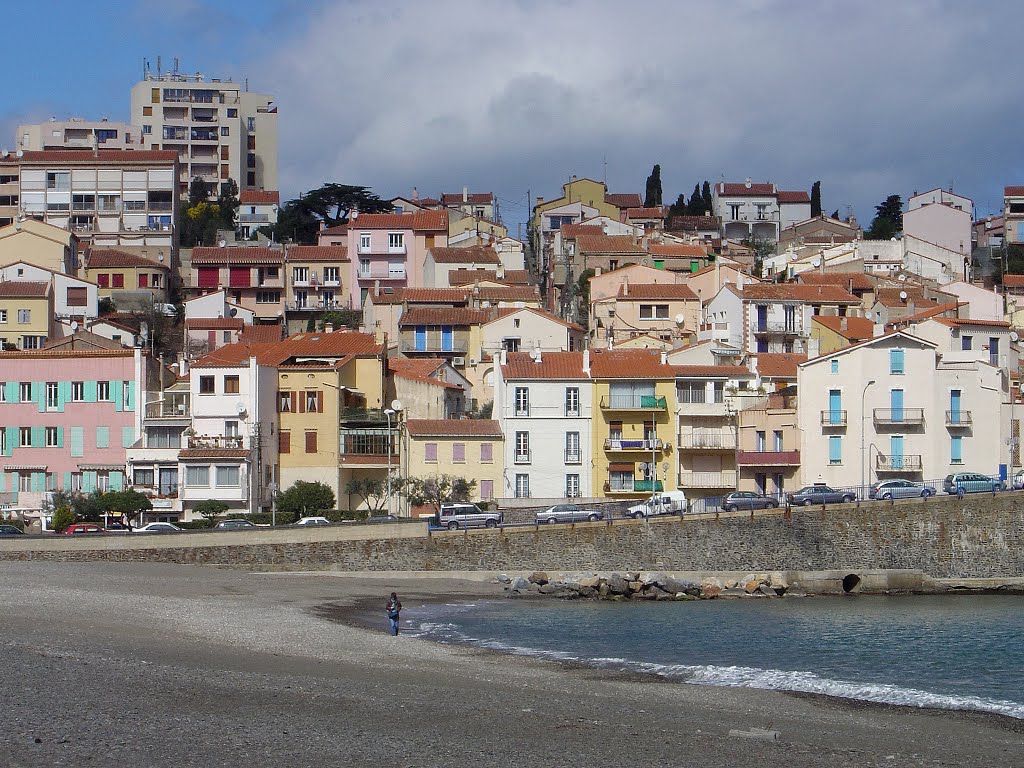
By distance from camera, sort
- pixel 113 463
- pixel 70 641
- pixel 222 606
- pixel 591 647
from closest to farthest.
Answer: pixel 70 641 < pixel 591 647 < pixel 222 606 < pixel 113 463

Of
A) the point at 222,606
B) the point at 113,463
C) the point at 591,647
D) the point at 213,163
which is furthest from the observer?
the point at 213,163

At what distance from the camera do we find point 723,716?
1090 inches

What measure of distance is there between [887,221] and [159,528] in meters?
102

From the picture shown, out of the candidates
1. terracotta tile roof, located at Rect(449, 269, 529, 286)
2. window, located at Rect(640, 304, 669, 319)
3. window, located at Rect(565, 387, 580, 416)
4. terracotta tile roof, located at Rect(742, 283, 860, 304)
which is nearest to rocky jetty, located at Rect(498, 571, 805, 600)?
window, located at Rect(565, 387, 580, 416)

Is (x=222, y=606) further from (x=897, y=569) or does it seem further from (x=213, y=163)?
(x=213, y=163)

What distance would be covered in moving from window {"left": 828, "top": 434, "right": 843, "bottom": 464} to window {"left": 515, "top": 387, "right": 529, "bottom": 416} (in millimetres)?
14872

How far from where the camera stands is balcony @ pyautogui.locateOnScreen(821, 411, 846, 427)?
69.1 metres

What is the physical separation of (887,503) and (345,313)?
165 ft

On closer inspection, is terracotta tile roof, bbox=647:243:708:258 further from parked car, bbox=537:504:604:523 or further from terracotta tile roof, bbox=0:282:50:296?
parked car, bbox=537:504:604:523

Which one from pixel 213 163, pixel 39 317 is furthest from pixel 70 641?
pixel 213 163

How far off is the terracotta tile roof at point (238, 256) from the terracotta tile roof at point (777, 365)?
41.5 meters

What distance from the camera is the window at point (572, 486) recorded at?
70.3 meters

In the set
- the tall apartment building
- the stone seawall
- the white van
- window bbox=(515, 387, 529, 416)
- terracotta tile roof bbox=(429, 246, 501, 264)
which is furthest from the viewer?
the tall apartment building

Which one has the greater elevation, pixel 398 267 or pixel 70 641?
pixel 398 267
